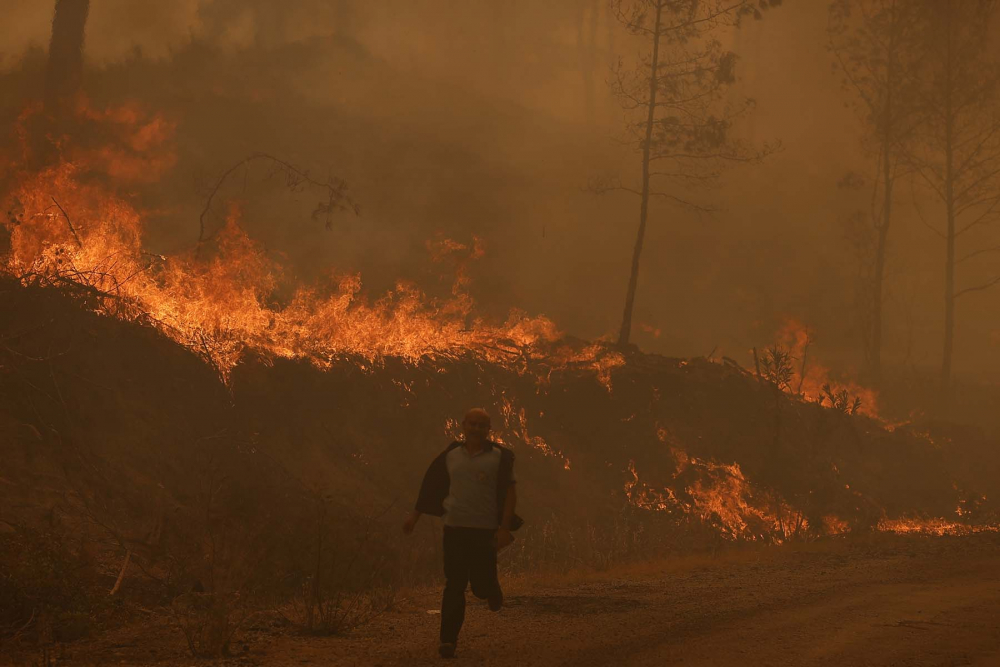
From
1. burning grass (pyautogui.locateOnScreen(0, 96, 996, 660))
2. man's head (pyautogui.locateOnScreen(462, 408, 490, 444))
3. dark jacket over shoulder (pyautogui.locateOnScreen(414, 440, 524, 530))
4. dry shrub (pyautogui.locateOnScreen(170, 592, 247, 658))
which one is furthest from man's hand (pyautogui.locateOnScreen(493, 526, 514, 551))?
dry shrub (pyautogui.locateOnScreen(170, 592, 247, 658))

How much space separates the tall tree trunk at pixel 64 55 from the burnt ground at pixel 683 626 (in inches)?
558

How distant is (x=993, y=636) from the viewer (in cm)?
749

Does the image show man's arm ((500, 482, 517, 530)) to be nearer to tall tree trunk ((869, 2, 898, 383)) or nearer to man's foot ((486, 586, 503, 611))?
man's foot ((486, 586, 503, 611))

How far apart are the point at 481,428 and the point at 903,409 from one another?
2981 cm

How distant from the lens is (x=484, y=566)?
679 centimetres

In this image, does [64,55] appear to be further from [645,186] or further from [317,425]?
[645,186]

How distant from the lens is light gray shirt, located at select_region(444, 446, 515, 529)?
22.1ft

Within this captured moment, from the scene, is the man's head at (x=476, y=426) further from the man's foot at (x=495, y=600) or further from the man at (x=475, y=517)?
the man's foot at (x=495, y=600)

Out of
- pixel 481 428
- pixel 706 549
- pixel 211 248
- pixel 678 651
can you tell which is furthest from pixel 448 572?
pixel 211 248

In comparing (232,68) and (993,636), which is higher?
(232,68)

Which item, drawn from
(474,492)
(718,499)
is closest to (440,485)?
(474,492)

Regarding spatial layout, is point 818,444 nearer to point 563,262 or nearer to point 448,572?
point 448,572

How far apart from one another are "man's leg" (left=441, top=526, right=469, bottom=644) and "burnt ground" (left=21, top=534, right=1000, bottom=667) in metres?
0.22

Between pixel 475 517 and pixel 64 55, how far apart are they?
16205 millimetres
